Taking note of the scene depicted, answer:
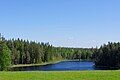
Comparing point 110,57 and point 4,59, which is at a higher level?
point 110,57

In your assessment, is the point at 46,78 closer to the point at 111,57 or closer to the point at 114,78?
the point at 114,78

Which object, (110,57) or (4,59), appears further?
(110,57)

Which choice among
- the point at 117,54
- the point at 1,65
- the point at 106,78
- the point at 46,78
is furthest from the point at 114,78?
the point at 117,54

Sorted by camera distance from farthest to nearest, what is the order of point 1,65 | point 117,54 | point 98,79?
1. point 117,54
2. point 1,65
3. point 98,79

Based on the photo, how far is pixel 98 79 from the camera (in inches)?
1452

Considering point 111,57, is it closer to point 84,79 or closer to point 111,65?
point 111,65

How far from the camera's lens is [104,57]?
19550 cm

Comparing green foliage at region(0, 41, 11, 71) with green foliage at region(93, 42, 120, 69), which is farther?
green foliage at region(93, 42, 120, 69)

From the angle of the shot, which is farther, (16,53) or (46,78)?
(16,53)

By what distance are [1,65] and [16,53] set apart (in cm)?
7699

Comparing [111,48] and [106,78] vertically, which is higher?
[111,48]

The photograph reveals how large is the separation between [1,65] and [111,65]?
91237 millimetres

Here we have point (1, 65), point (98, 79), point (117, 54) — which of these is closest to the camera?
point (98, 79)

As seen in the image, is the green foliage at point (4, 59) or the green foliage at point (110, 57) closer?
the green foliage at point (4, 59)
